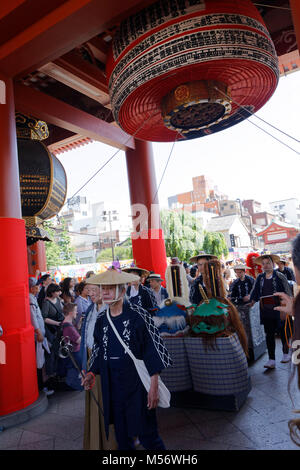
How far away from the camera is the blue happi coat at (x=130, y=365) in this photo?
2.67m

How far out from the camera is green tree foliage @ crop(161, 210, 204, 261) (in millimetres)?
25938

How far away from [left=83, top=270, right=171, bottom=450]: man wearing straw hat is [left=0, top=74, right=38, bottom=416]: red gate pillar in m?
2.13

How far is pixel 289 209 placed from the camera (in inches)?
2776

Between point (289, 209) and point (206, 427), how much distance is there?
73505 mm

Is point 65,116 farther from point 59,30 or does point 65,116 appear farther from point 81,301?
point 81,301

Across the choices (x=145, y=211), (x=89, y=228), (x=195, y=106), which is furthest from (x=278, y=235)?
(x=89, y=228)

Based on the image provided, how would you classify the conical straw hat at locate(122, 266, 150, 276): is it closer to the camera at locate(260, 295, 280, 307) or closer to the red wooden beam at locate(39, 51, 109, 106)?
the camera at locate(260, 295, 280, 307)

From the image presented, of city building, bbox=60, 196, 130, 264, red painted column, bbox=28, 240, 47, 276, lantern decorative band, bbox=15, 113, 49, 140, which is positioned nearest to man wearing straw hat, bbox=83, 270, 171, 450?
lantern decorative band, bbox=15, 113, 49, 140

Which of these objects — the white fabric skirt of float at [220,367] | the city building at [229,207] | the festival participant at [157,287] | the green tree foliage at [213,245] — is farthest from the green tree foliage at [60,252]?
the white fabric skirt of float at [220,367]

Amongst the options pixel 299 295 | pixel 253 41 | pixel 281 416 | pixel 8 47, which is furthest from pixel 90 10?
pixel 281 416

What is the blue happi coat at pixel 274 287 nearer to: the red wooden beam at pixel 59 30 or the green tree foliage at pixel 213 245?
the red wooden beam at pixel 59 30

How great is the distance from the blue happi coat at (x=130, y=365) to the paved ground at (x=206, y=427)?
77 centimetres

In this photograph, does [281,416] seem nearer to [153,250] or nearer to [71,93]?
[153,250]
